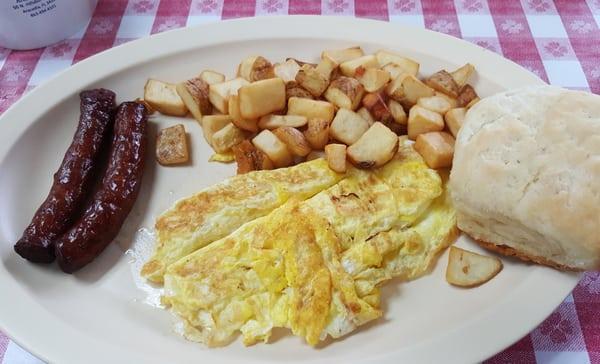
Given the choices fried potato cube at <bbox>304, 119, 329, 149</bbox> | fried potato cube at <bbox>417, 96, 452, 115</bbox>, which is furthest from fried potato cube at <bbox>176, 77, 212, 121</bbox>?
fried potato cube at <bbox>417, 96, 452, 115</bbox>

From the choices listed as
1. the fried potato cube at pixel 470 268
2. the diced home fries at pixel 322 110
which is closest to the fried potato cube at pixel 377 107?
the diced home fries at pixel 322 110

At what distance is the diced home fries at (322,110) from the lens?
6.52 ft

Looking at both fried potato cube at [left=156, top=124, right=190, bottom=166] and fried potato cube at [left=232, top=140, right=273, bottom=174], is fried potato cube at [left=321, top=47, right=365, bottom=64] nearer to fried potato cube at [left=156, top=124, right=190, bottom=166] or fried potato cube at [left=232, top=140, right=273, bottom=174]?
fried potato cube at [left=232, top=140, right=273, bottom=174]

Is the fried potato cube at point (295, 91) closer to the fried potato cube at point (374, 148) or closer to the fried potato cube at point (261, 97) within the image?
the fried potato cube at point (261, 97)

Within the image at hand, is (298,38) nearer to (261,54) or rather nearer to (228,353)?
(261,54)

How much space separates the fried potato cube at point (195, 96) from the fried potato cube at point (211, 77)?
28mm

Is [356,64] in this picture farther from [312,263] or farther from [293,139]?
[312,263]

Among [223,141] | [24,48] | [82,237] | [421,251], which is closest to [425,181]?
A: [421,251]

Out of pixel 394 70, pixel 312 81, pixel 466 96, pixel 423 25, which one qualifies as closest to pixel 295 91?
pixel 312 81

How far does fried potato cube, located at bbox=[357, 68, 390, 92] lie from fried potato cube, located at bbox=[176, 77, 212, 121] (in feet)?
1.97

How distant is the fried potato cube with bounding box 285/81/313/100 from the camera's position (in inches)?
84.1

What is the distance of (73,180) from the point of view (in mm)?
1906

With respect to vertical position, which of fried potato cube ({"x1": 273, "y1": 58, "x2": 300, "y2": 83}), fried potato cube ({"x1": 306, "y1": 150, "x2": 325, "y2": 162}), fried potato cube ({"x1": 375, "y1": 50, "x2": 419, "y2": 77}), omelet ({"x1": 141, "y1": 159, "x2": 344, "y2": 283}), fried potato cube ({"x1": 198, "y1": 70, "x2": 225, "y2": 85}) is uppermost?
fried potato cube ({"x1": 273, "y1": 58, "x2": 300, "y2": 83})

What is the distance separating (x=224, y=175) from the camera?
2.10m
